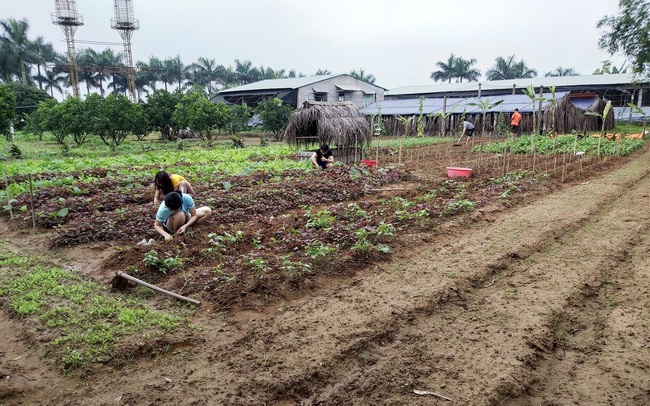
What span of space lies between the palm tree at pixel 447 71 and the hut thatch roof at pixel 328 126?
49.1m

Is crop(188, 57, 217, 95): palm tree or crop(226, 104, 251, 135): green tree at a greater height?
crop(188, 57, 217, 95): palm tree

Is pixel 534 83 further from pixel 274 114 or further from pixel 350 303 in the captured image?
pixel 350 303

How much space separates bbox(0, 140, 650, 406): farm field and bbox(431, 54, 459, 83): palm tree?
183 ft

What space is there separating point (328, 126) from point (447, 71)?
168 ft

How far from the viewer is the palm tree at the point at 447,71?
2372 inches

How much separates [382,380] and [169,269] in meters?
3.06

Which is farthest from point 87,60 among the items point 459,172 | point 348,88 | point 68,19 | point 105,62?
point 459,172

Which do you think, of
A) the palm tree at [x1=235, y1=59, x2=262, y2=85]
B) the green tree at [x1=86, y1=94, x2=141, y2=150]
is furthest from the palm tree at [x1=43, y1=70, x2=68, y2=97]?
the green tree at [x1=86, y1=94, x2=141, y2=150]

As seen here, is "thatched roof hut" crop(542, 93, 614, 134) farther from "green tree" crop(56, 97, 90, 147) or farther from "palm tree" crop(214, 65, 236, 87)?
"palm tree" crop(214, 65, 236, 87)

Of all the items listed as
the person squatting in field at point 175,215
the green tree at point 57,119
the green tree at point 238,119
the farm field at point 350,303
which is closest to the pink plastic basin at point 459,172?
the farm field at point 350,303

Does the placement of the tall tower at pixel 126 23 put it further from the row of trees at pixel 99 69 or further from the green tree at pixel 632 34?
the green tree at pixel 632 34

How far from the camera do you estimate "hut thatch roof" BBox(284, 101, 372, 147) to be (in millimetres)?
15008

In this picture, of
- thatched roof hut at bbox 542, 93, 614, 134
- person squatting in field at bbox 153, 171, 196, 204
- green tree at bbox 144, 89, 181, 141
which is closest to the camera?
person squatting in field at bbox 153, 171, 196, 204

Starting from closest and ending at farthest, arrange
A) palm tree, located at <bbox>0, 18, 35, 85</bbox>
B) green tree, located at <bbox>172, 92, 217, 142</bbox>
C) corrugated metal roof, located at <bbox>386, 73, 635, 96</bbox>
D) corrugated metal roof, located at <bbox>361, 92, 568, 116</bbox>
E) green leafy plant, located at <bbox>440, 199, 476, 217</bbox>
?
1. green leafy plant, located at <bbox>440, 199, 476, 217</bbox>
2. green tree, located at <bbox>172, 92, 217, 142</bbox>
3. corrugated metal roof, located at <bbox>361, 92, 568, 116</bbox>
4. corrugated metal roof, located at <bbox>386, 73, 635, 96</bbox>
5. palm tree, located at <bbox>0, 18, 35, 85</bbox>
